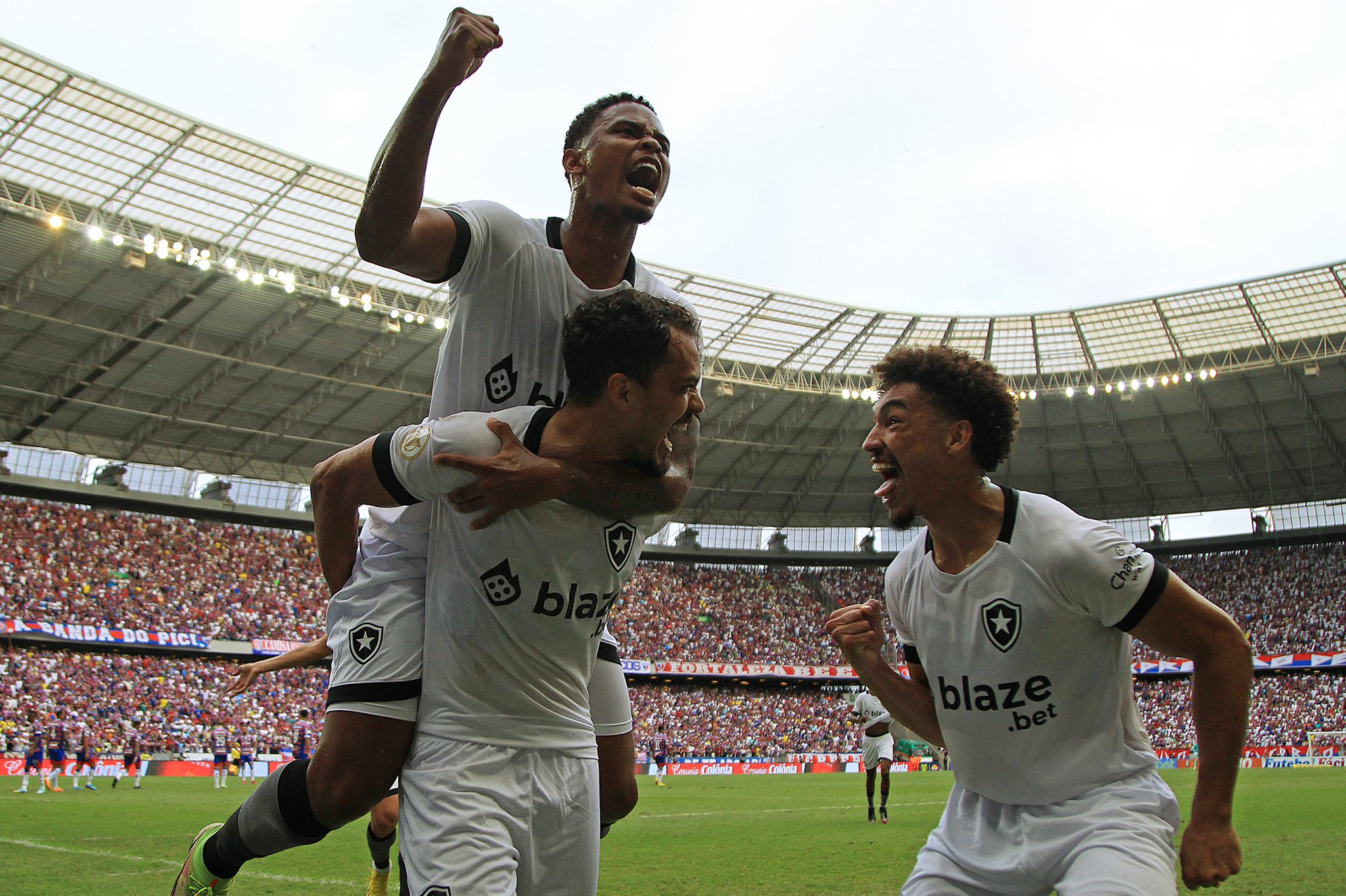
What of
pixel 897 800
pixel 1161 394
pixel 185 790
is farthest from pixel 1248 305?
pixel 185 790

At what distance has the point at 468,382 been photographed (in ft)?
12.3

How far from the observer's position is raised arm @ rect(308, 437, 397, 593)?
322 centimetres

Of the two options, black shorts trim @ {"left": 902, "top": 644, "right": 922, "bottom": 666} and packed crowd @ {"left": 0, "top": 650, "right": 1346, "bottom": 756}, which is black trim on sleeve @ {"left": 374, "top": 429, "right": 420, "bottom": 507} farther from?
packed crowd @ {"left": 0, "top": 650, "right": 1346, "bottom": 756}

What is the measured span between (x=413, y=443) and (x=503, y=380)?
650 millimetres

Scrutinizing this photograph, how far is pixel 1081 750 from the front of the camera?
11.2ft

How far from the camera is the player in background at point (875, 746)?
1482 cm

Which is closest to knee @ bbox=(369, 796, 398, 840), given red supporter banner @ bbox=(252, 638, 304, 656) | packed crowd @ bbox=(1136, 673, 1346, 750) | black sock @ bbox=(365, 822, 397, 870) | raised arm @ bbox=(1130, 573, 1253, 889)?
black sock @ bbox=(365, 822, 397, 870)

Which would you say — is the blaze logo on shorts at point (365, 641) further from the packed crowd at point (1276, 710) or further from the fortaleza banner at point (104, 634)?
the packed crowd at point (1276, 710)

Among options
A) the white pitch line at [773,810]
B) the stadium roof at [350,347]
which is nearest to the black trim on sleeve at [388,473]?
the white pitch line at [773,810]

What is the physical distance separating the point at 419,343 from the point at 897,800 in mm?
24062

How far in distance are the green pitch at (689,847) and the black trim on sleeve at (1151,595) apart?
5363 millimetres

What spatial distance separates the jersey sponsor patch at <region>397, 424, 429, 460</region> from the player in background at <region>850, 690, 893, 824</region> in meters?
12.1

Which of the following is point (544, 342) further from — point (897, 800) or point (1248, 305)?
point (1248, 305)

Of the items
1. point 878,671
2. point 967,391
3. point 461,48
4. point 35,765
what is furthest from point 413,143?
point 35,765
